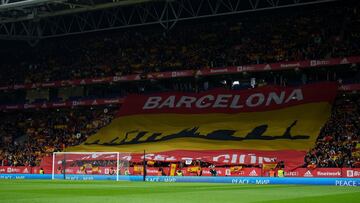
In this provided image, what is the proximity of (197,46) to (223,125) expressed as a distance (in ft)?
32.9

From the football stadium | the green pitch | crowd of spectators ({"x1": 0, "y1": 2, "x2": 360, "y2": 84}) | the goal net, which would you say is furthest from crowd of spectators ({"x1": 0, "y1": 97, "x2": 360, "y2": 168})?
the green pitch

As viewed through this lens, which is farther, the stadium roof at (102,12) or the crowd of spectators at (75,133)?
the stadium roof at (102,12)

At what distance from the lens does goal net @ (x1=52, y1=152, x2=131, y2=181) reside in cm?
3922

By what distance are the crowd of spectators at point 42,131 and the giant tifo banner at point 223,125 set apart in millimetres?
3056

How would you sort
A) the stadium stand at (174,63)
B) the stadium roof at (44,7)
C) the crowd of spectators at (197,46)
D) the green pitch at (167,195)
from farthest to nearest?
1. the crowd of spectators at (197,46)
2. the stadium stand at (174,63)
3. the stadium roof at (44,7)
4. the green pitch at (167,195)

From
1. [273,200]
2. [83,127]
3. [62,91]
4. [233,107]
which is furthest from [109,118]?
[273,200]

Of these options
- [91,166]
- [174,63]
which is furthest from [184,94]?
[91,166]

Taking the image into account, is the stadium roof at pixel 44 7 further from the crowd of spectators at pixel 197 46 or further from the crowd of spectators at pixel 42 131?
the crowd of spectators at pixel 42 131

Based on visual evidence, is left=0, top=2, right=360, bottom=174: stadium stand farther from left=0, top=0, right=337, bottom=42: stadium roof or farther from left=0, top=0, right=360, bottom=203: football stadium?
left=0, top=0, right=337, bottom=42: stadium roof

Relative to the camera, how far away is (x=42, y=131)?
5694 cm

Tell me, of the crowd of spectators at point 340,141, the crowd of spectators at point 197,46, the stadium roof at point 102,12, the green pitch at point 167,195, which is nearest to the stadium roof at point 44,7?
the stadium roof at point 102,12

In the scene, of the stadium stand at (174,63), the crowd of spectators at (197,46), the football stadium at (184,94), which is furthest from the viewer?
the crowd of spectators at (197,46)

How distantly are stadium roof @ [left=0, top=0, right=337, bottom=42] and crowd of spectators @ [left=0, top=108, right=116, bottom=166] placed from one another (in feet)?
26.7

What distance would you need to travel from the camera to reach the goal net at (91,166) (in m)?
39.2
